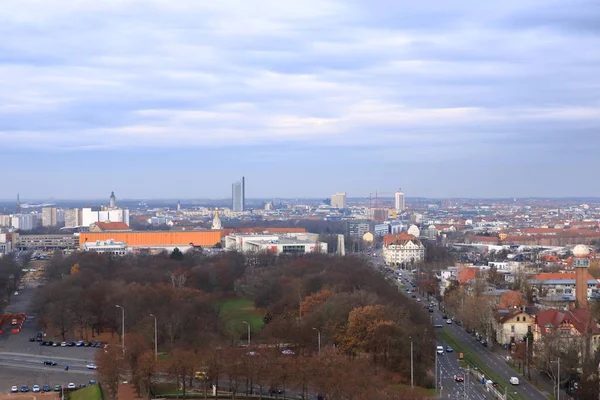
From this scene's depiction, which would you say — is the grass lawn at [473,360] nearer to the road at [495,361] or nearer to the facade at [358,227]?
the road at [495,361]

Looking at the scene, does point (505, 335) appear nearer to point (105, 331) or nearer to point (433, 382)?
point (433, 382)

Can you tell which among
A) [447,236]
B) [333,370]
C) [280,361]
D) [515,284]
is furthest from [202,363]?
[447,236]

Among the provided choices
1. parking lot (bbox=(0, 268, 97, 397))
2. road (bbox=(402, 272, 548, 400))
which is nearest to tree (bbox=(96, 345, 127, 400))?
parking lot (bbox=(0, 268, 97, 397))

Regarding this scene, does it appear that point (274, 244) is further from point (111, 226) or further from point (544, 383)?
point (544, 383)

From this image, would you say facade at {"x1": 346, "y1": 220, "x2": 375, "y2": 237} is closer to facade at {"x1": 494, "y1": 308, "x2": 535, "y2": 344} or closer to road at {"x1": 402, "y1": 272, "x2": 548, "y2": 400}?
road at {"x1": 402, "y1": 272, "x2": 548, "y2": 400}

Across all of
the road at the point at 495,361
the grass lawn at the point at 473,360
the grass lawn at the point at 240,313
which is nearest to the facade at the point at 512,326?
the road at the point at 495,361
